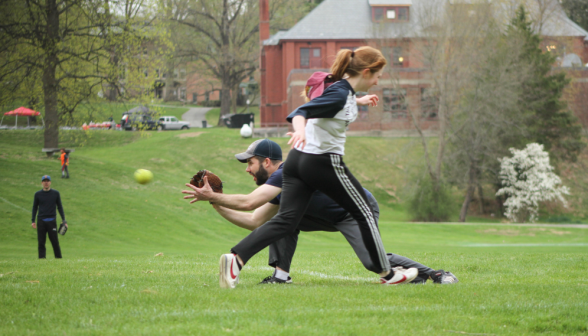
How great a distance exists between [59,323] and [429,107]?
117 feet

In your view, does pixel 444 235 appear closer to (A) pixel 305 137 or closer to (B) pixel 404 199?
(B) pixel 404 199

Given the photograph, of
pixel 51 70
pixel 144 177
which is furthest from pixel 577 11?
pixel 144 177

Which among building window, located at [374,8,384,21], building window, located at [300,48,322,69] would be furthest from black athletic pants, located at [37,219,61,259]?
building window, located at [374,8,384,21]

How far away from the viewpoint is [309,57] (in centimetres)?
5672

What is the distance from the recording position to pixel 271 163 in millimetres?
6301

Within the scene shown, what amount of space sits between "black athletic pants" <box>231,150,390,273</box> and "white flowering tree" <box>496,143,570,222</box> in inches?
1333

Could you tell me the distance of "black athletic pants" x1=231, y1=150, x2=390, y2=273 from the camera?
5176mm

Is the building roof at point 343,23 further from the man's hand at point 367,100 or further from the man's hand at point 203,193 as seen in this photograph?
the man's hand at point 203,193

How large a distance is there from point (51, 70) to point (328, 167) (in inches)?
891

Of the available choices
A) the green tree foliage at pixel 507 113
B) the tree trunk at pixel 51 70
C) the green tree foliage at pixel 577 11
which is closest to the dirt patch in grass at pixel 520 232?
the green tree foliage at pixel 507 113

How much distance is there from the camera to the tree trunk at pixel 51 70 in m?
22.7

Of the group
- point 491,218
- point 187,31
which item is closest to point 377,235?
point 491,218

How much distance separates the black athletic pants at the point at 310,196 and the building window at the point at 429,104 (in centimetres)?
3160

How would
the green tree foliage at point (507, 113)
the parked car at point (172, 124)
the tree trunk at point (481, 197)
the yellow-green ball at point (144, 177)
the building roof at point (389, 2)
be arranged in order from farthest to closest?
the parked car at point (172, 124)
the building roof at point (389, 2)
the tree trunk at point (481, 197)
the green tree foliage at point (507, 113)
the yellow-green ball at point (144, 177)
